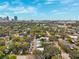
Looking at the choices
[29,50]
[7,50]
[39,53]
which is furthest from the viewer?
[29,50]

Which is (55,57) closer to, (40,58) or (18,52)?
(40,58)

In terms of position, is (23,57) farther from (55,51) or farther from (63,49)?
(63,49)

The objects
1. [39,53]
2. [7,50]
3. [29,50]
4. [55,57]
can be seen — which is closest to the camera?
[55,57]

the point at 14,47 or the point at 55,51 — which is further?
the point at 14,47

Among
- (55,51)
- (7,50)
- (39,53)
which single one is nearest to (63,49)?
(55,51)

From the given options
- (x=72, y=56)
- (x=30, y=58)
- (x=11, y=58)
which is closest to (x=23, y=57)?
(x=30, y=58)

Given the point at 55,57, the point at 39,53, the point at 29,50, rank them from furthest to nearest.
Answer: the point at 29,50 < the point at 39,53 < the point at 55,57

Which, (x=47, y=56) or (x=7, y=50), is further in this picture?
(x=7, y=50)

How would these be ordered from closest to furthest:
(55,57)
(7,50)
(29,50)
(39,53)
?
1. (55,57)
2. (39,53)
3. (7,50)
4. (29,50)
